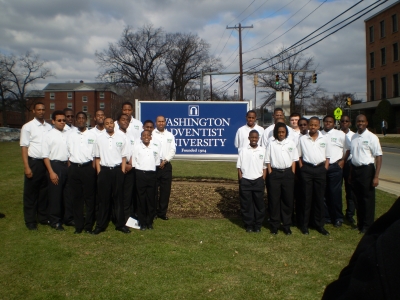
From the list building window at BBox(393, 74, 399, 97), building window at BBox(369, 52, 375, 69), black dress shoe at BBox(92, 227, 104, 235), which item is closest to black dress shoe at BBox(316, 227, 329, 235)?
black dress shoe at BBox(92, 227, 104, 235)

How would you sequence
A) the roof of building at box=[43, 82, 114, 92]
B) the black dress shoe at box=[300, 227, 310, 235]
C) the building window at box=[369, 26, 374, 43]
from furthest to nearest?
1. the roof of building at box=[43, 82, 114, 92]
2. the building window at box=[369, 26, 374, 43]
3. the black dress shoe at box=[300, 227, 310, 235]

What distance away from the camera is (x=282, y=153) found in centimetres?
698

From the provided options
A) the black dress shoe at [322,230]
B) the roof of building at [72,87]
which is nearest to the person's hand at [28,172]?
the black dress shoe at [322,230]

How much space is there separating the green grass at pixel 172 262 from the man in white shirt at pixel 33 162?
0.35m

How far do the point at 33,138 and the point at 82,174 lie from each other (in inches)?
45.0

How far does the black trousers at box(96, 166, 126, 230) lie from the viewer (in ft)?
22.5

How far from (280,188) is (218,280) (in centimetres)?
274

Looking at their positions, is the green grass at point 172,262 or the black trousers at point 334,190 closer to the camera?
the green grass at point 172,262

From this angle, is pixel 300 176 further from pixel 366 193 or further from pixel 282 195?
pixel 366 193

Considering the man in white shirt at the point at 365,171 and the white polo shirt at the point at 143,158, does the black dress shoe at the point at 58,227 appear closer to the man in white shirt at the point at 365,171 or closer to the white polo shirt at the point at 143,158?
the white polo shirt at the point at 143,158

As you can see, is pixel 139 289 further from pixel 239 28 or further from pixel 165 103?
pixel 239 28

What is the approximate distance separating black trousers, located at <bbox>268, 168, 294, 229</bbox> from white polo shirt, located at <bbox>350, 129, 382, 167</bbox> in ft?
4.02

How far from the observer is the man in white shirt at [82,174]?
6.85 meters

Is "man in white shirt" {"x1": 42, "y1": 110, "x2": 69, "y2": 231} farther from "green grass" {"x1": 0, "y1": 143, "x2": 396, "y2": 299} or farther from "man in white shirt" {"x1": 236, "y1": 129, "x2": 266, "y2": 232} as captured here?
"man in white shirt" {"x1": 236, "y1": 129, "x2": 266, "y2": 232}
